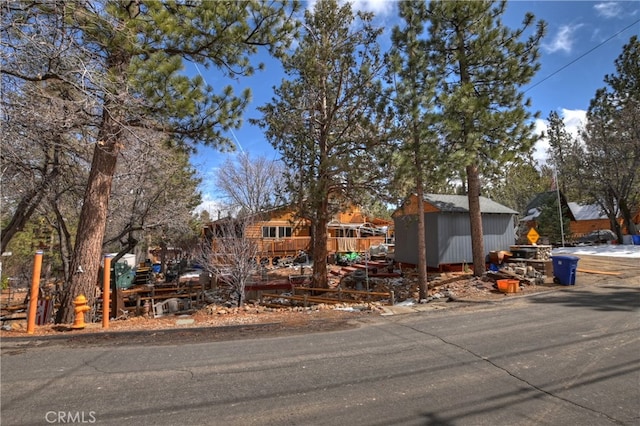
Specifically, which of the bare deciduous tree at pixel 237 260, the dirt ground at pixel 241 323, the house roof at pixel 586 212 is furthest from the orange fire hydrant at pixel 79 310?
the house roof at pixel 586 212

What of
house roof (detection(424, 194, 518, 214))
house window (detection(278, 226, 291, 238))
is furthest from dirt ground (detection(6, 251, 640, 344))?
house window (detection(278, 226, 291, 238))

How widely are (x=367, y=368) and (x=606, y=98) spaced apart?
101 feet

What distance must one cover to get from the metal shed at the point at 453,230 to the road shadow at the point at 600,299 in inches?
216

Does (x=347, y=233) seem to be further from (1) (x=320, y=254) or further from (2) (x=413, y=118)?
(2) (x=413, y=118)

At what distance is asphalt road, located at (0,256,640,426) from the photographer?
3633 mm

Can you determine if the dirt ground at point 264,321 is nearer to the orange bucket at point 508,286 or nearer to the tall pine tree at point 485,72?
the orange bucket at point 508,286

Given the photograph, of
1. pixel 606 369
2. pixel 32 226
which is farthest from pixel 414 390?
pixel 32 226

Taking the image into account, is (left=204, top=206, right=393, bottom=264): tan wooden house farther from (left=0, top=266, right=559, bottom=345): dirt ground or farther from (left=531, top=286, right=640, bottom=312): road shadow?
(left=531, top=286, right=640, bottom=312): road shadow

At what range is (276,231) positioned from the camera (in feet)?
102

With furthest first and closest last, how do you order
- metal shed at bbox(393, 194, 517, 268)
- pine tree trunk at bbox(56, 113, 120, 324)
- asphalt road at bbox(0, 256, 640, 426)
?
metal shed at bbox(393, 194, 517, 268) → pine tree trunk at bbox(56, 113, 120, 324) → asphalt road at bbox(0, 256, 640, 426)

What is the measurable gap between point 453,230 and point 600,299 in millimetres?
7244

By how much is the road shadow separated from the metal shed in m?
5.48

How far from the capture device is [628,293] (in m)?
10.8

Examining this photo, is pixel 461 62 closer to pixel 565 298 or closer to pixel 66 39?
pixel 565 298
